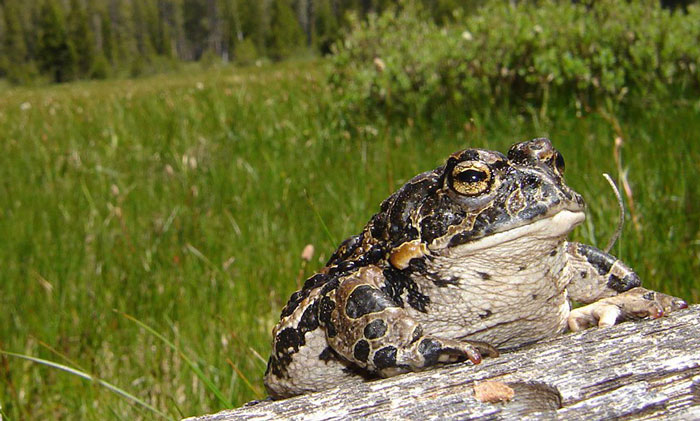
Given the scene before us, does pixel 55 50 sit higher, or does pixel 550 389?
pixel 55 50

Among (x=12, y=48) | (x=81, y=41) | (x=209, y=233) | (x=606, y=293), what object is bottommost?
(x=209, y=233)

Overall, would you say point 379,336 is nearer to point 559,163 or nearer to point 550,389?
point 550,389

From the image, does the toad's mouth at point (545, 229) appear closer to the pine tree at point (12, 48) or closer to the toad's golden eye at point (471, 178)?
the toad's golden eye at point (471, 178)

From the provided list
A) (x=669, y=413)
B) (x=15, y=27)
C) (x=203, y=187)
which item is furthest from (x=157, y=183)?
(x=15, y=27)

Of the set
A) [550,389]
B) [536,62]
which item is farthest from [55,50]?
[550,389]

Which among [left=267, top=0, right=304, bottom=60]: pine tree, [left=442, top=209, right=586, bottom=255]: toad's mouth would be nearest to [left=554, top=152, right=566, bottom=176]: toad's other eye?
[left=442, top=209, right=586, bottom=255]: toad's mouth

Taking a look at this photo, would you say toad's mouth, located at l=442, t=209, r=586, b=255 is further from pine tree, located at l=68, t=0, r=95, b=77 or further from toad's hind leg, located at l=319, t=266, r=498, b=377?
pine tree, located at l=68, t=0, r=95, b=77
